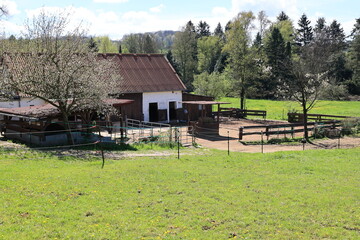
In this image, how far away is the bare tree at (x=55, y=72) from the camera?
1998cm

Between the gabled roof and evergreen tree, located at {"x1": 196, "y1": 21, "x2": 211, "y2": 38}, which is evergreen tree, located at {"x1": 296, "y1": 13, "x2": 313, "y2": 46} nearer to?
evergreen tree, located at {"x1": 196, "y1": 21, "x2": 211, "y2": 38}

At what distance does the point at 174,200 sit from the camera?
36.0 ft

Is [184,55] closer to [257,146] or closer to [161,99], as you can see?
[161,99]

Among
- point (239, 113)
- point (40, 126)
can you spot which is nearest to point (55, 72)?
point (40, 126)

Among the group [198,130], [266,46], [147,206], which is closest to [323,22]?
[266,46]

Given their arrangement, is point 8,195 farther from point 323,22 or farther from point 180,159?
point 323,22

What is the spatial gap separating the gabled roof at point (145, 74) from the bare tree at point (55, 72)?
12.4 m

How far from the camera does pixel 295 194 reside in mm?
11883

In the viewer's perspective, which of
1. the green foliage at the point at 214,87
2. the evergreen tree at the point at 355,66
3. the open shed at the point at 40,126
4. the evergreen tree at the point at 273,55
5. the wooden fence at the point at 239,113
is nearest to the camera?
the open shed at the point at 40,126

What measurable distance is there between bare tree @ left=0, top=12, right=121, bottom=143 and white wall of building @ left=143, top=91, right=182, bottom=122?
1318cm

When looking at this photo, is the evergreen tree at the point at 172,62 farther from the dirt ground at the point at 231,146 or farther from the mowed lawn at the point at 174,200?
the mowed lawn at the point at 174,200

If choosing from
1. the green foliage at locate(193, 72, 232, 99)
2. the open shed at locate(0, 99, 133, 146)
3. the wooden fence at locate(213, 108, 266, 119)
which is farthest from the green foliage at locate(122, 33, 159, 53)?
the open shed at locate(0, 99, 133, 146)

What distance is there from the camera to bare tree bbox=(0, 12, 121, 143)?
20.0 metres

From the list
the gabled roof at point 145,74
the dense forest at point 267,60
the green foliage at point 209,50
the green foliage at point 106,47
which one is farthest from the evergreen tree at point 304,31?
the gabled roof at point 145,74
